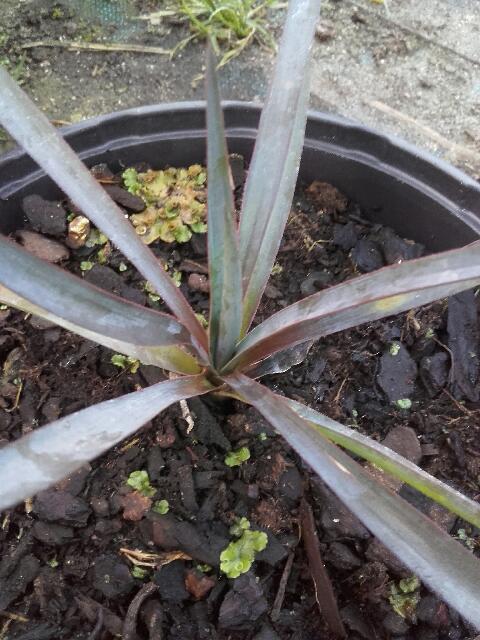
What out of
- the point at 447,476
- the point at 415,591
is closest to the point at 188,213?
the point at 447,476

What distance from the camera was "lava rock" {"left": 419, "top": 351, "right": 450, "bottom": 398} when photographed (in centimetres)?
113

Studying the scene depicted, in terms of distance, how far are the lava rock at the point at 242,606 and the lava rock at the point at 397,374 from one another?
415mm

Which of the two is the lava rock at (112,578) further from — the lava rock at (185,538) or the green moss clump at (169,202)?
the green moss clump at (169,202)

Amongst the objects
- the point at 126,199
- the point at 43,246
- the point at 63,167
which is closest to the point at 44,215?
the point at 43,246

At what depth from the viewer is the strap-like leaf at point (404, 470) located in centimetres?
69

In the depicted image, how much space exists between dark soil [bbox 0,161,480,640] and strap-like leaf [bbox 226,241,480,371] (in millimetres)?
261

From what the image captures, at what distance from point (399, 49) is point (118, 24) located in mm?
787

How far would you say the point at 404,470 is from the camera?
729 mm

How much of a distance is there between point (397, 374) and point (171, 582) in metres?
0.54

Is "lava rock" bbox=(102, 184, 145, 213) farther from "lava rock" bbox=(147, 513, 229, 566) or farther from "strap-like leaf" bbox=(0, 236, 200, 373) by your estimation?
"lava rock" bbox=(147, 513, 229, 566)

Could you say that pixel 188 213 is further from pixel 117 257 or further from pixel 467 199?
pixel 467 199

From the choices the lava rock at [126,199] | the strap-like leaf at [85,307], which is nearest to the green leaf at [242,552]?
the strap-like leaf at [85,307]

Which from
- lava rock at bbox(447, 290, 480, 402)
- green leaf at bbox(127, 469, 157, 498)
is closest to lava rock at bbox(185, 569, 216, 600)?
green leaf at bbox(127, 469, 157, 498)

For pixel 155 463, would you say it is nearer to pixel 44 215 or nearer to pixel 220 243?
pixel 220 243
